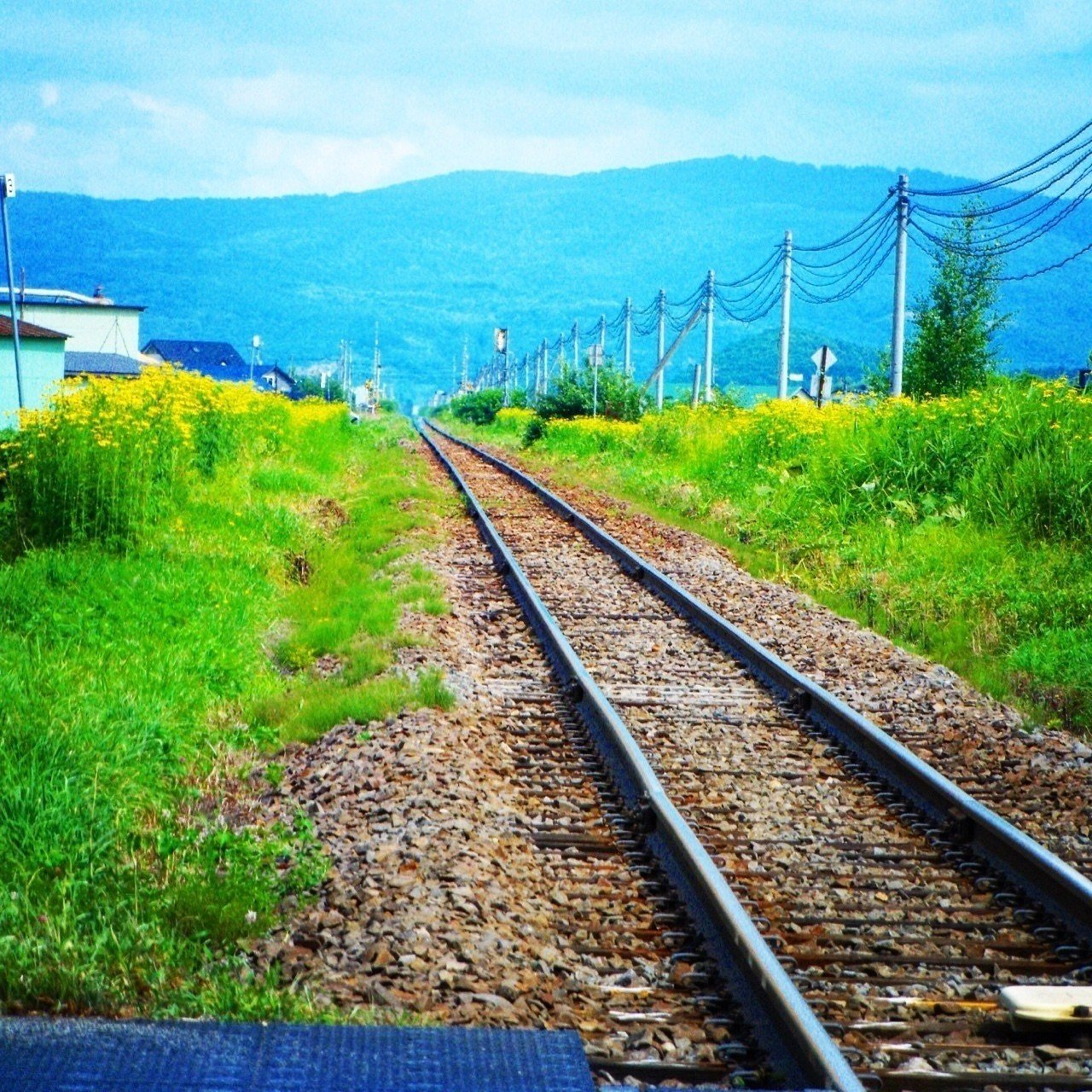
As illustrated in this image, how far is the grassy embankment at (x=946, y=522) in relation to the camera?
367 inches

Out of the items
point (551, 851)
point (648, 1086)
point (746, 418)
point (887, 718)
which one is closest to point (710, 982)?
point (648, 1086)

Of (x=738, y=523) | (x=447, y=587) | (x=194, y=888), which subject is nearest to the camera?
(x=194, y=888)

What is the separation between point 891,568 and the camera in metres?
11.9

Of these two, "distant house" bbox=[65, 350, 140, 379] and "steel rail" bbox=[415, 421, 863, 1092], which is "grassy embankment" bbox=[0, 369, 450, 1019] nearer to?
"steel rail" bbox=[415, 421, 863, 1092]

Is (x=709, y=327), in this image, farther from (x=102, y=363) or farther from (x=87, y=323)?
(x=87, y=323)

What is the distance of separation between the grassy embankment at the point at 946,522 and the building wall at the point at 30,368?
3019cm

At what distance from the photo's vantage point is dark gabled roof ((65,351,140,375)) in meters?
66.9

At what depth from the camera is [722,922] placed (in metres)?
4.18

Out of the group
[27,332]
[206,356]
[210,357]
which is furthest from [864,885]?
[210,357]

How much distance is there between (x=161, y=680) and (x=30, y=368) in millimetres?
42327

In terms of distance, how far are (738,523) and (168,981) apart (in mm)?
12972

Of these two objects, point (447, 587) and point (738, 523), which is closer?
point (447, 587)

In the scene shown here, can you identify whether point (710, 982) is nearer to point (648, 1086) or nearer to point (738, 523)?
point (648, 1086)

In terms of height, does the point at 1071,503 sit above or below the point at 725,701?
above
